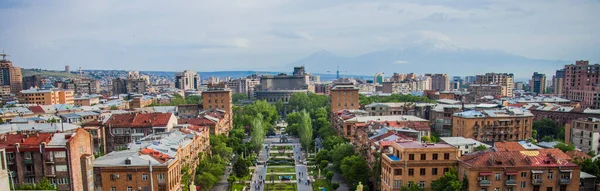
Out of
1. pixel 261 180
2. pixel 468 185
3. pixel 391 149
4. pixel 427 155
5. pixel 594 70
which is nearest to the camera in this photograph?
pixel 468 185

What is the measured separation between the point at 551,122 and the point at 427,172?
205 feet

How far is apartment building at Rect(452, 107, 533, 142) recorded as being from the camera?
79.5m

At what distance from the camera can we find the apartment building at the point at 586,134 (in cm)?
6731

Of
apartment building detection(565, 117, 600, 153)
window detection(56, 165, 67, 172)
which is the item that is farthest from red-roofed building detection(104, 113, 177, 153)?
apartment building detection(565, 117, 600, 153)

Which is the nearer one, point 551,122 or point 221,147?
point 221,147

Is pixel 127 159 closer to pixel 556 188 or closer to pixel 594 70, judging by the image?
pixel 556 188

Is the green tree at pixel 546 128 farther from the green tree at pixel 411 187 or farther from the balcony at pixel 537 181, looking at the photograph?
the green tree at pixel 411 187

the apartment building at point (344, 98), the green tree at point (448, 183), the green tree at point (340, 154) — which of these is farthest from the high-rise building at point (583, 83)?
the green tree at point (448, 183)

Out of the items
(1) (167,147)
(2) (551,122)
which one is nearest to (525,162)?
(1) (167,147)

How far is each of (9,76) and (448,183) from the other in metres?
201

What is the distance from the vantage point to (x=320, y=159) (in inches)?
2815

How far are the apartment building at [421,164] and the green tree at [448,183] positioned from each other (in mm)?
1639

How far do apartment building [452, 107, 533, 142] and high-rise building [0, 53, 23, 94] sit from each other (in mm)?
179096

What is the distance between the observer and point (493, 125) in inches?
3150
